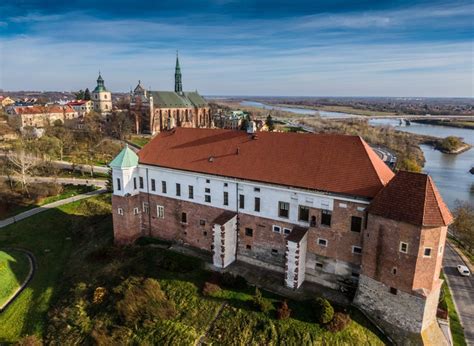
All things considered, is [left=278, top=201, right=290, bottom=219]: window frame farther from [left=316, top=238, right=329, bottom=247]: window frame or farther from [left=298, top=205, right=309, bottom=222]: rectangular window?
[left=316, top=238, right=329, bottom=247]: window frame

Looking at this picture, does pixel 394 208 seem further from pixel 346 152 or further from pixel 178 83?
pixel 178 83

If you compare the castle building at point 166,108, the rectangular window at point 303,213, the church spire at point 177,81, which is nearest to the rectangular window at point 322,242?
the rectangular window at point 303,213

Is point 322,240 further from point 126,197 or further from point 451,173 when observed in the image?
point 451,173

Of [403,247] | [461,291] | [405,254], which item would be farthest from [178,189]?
[461,291]

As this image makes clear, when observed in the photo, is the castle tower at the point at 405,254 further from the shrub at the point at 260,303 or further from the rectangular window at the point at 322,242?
the shrub at the point at 260,303

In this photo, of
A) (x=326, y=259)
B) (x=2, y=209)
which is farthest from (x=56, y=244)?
(x=326, y=259)

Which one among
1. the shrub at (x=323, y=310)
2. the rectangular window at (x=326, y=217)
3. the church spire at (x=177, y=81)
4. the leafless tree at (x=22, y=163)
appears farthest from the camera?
the church spire at (x=177, y=81)
